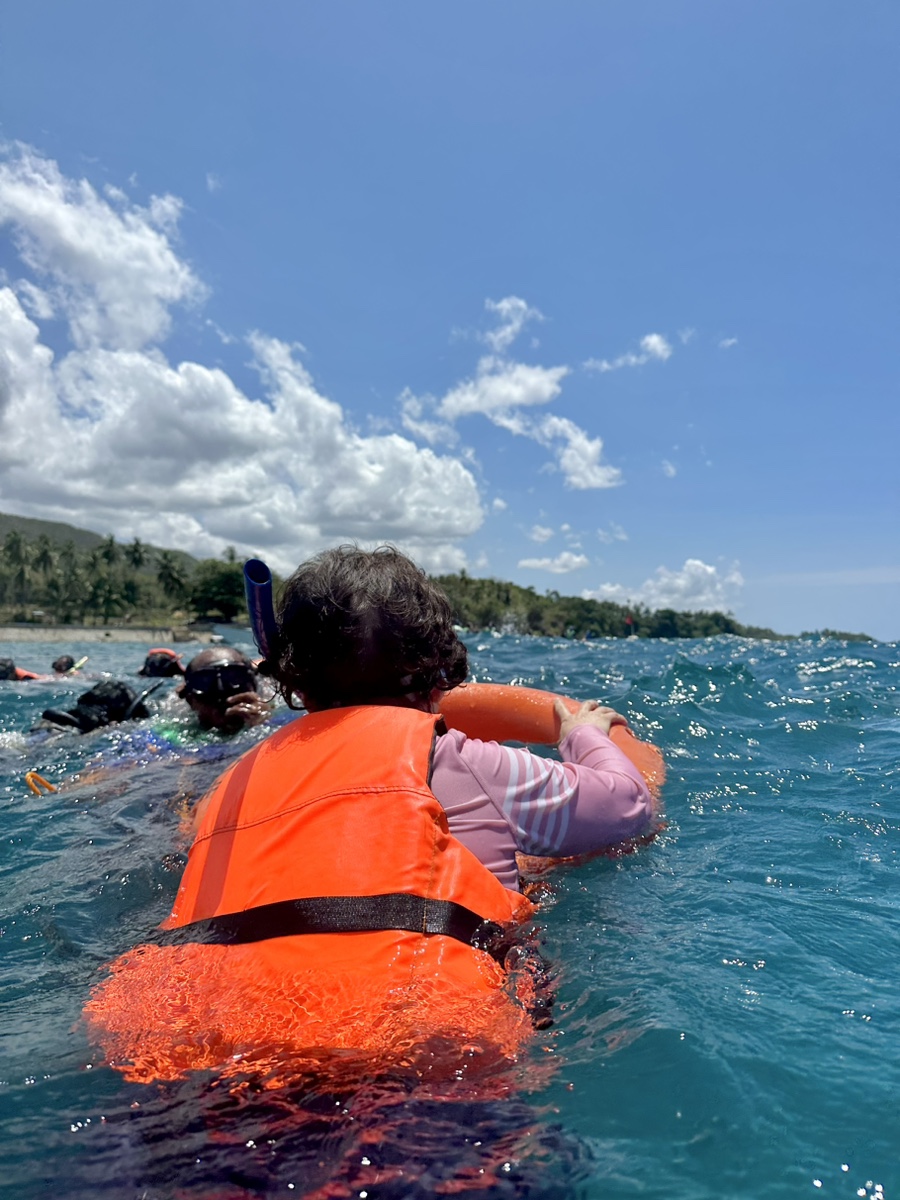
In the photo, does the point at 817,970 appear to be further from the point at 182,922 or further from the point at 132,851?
the point at 132,851

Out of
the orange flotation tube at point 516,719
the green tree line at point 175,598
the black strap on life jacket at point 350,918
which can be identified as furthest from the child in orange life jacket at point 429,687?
the green tree line at point 175,598

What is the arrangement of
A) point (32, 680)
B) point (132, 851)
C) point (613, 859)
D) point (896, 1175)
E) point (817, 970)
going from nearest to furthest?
point (896, 1175), point (817, 970), point (613, 859), point (132, 851), point (32, 680)

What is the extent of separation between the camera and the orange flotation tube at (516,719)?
3838 millimetres

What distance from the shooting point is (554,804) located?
216cm

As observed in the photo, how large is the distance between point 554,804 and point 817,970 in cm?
92

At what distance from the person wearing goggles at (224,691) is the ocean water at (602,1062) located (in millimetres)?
2044

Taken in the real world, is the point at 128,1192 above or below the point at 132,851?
above

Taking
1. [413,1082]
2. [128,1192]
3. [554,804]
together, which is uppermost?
[554,804]

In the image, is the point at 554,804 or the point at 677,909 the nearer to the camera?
the point at 554,804

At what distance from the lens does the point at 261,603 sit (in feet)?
7.27

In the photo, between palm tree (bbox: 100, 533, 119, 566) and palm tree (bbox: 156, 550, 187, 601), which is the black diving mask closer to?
palm tree (bbox: 156, 550, 187, 601)

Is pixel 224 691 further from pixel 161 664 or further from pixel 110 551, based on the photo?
pixel 110 551

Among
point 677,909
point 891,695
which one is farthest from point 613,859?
point 891,695

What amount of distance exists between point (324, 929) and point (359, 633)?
0.85m
